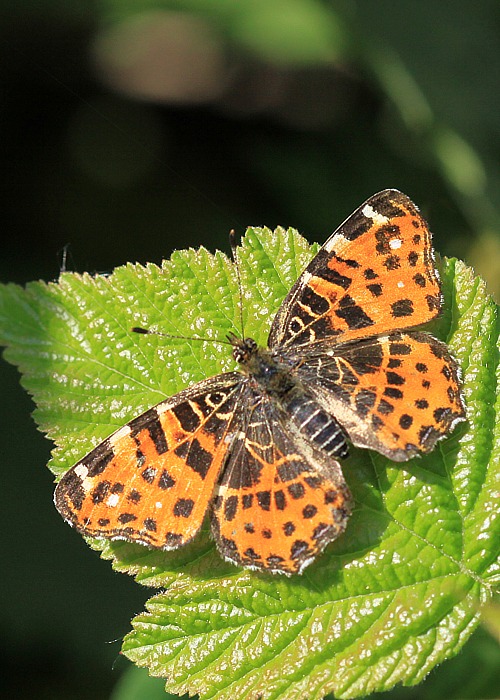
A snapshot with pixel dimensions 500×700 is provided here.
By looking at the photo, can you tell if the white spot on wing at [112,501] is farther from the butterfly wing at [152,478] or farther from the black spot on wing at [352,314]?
the black spot on wing at [352,314]

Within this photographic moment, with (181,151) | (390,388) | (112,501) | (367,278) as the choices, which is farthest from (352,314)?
(181,151)

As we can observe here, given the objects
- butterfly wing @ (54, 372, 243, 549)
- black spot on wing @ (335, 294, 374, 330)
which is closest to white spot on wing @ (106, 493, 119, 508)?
butterfly wing @ (54, 372, 243, 549)

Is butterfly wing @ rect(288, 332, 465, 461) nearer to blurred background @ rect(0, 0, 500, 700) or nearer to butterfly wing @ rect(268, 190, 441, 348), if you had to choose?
butterfly wing @ rect(268, 190, 441, 348)

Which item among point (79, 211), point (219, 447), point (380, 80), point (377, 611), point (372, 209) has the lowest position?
point (377, 611)

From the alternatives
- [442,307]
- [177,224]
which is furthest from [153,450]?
[177,224]

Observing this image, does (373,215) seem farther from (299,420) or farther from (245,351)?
(299,420)

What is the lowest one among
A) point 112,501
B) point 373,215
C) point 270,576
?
point 270,576

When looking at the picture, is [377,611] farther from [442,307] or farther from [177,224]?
[177,224]

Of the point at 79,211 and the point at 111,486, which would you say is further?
the point at 79,211
